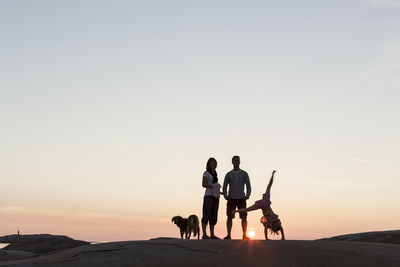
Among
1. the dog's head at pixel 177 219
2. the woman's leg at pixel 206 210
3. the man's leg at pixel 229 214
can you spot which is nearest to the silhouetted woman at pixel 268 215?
the man's leg at pixel 229 214

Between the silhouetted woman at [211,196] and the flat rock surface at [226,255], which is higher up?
the silhouetted woman at [211,196]

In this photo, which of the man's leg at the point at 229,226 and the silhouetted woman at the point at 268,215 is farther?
the man's leg at the point at 229,226

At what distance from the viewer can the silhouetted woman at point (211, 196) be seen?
17.6 metres

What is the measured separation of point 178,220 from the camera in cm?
2059

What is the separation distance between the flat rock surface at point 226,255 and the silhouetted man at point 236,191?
2499mm

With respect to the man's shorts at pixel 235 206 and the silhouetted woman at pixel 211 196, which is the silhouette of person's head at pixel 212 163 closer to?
the silhouetted woman at pixel 211 196

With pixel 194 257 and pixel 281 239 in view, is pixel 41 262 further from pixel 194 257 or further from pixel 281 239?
pixel 281 239

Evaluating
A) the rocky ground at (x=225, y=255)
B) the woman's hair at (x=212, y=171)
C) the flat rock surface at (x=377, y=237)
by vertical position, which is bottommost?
the rocky ground at (x=225, y=255)

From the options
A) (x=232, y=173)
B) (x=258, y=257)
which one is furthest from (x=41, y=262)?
(x=232, y=173)

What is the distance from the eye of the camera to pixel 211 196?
17812 millimetres

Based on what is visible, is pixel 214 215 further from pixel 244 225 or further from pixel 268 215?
pixel 268 215

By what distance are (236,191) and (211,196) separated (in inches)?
34.6

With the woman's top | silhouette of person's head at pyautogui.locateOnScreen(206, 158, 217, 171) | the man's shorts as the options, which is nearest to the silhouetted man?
the man's shorts

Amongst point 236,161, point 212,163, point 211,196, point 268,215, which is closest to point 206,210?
point 211,196
